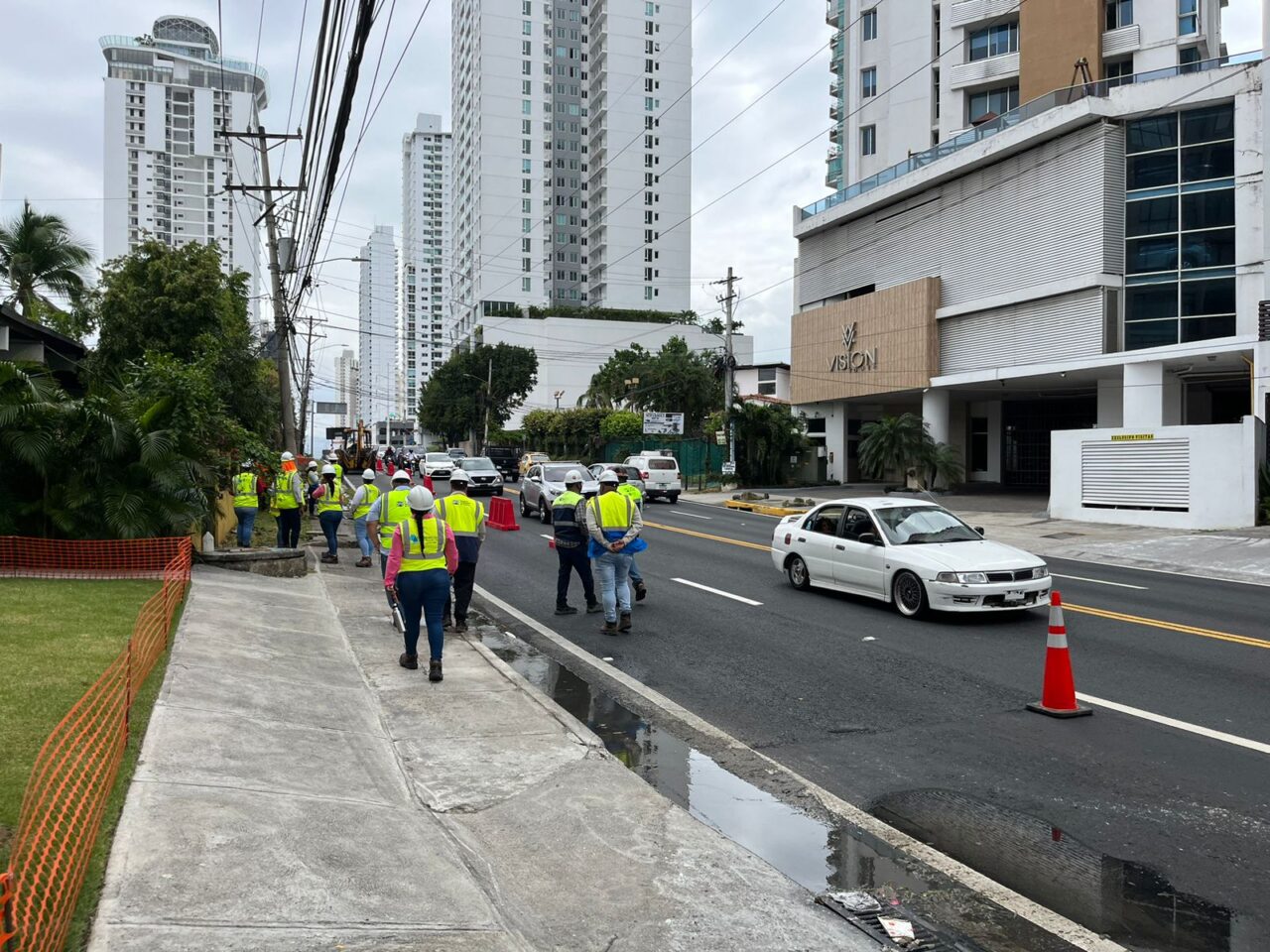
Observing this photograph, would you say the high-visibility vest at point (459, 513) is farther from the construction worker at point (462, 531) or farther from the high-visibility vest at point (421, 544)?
the high-visibility vest at point (421, 544)

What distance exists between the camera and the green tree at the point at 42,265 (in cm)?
2922

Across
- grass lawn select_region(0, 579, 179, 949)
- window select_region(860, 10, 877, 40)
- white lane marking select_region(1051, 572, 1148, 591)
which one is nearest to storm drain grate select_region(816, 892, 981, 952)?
grass lawn select_region(0, 579, 179, 949)

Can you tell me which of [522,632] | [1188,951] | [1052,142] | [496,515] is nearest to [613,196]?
[1052,142]

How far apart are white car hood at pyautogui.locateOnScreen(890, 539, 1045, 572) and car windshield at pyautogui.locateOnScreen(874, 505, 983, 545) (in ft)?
0.65

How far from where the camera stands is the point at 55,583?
11.3 m

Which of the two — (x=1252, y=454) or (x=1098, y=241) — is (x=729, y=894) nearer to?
(x=1252, y=454)

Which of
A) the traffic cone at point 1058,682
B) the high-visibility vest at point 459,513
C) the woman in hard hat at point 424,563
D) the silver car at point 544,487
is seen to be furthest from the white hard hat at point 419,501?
the silver car at point 544,487

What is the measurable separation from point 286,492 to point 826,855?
13.2 meters

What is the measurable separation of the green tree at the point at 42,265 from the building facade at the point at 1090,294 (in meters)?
29.9

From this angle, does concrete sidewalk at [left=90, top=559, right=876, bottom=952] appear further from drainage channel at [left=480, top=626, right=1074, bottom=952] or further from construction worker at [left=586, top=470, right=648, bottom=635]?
construction worker at [left=586, top=470, right=648, bottom=635]

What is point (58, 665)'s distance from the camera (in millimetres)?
7355

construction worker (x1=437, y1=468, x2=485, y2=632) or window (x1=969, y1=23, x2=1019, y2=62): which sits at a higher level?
window (x1=969, y1=23, x2=1019, y2=62)

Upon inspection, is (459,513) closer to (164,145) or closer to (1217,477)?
(1217,477)

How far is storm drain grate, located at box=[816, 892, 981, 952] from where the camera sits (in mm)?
4137
